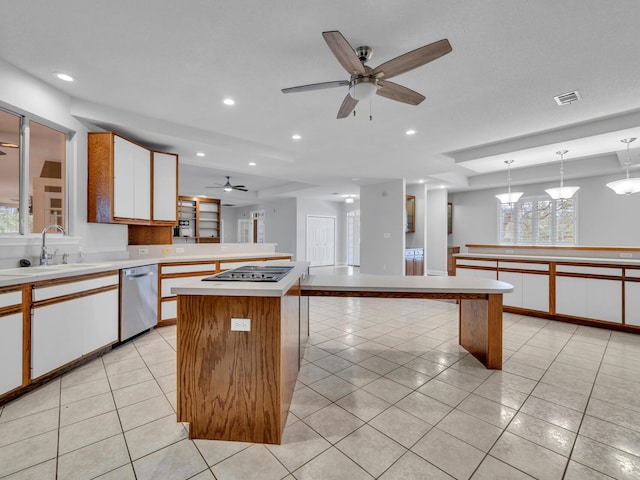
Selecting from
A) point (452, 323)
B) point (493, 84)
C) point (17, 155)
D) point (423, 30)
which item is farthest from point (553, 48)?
point (17, 155)

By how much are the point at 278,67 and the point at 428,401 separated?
286 centimetres

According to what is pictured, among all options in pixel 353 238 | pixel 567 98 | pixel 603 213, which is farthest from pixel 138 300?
pixel 353 238

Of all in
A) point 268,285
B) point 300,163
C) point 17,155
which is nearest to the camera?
point 268,285

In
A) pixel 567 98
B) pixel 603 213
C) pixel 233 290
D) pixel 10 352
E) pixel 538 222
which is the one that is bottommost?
pixel 10 352

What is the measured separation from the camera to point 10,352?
202 centimetres

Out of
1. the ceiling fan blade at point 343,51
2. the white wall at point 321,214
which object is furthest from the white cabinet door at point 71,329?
the white wall at point 321,214

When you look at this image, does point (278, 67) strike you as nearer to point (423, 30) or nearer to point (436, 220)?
point (423, 30)

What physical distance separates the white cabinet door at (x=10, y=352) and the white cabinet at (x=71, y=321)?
0.10 m

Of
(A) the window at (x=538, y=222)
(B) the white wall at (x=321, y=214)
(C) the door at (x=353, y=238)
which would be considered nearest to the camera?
(A) the window at (x=538, y=222)

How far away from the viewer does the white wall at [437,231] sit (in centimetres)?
854

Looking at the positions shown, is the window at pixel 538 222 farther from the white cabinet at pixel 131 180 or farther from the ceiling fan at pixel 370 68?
the white cabinet at pixel 131 180

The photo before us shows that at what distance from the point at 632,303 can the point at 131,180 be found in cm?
620

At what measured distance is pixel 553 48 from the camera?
225cm

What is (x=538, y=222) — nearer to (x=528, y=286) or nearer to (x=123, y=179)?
(x=528, y=286)
